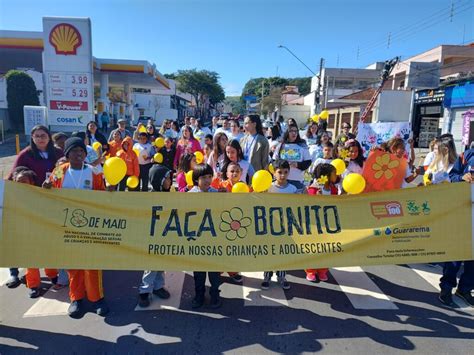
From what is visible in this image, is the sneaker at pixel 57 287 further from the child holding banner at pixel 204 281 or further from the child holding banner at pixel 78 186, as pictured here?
the child holding banner at pixel 204 281

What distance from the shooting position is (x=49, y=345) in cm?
306

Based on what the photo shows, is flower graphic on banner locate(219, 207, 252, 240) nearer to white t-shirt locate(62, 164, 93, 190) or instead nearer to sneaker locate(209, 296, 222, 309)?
sneaker locate(209, 296, 222, 309)

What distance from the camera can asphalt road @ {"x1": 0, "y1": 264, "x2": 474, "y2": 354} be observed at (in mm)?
3088

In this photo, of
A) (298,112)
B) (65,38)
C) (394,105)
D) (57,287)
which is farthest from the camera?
(298,112)

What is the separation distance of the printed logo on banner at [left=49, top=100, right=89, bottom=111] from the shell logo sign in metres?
2.25

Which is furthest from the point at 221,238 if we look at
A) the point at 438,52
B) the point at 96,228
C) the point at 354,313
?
the point at 438,52

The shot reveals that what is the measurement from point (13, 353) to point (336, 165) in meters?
4.03

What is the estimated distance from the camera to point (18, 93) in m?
21.0

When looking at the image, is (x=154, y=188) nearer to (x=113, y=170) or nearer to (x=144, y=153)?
(x=113, y=170)

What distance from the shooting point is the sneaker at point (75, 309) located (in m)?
3.49

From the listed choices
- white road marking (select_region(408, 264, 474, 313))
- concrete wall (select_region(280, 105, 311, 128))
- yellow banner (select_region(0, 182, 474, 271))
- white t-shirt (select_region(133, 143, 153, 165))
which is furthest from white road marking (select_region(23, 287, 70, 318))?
concrete wall (select_region(280, 105, 311, 128))

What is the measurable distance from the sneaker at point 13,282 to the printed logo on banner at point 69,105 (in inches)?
505

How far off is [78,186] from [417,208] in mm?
3642

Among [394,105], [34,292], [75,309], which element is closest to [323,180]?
[75,309]
